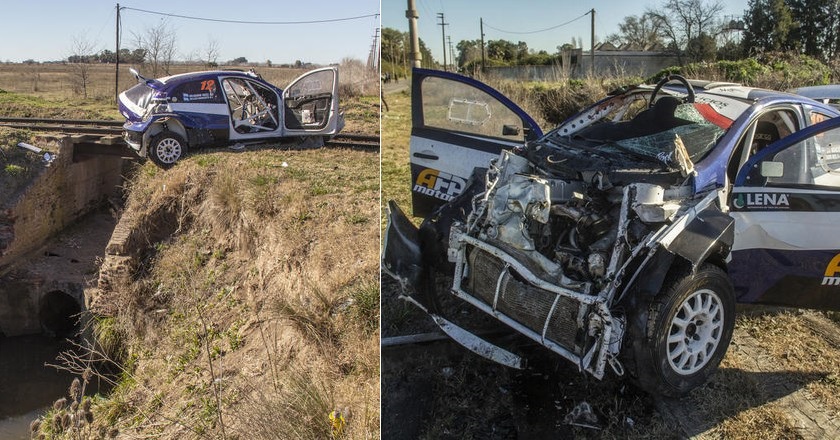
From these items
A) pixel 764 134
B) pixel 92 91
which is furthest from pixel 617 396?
pixel 92 91

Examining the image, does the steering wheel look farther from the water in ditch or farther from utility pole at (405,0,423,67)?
the water in ditch

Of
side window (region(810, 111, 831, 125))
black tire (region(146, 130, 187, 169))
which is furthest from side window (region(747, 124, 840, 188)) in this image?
black tire (region(146, 130, 187, 169))

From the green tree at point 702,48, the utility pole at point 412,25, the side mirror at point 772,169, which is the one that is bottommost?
the side mirror at point 772,169

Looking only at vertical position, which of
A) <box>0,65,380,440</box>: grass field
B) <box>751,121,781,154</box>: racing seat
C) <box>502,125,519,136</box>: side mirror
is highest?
<box>502,125,519,136</box>: side mirror

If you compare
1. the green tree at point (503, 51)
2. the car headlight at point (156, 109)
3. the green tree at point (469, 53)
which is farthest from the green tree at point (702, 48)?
the car headlight at point (156, 109)

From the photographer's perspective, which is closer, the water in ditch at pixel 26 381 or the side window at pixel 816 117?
the side window at pixel 816 117

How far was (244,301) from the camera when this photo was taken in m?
9.28

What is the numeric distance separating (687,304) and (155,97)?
37.0 feet

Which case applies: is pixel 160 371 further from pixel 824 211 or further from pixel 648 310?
pixel 824 211

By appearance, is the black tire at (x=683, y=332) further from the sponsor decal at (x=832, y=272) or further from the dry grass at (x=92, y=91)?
the dry grass at (x=92, y=91)

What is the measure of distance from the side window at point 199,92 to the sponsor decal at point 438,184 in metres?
8.60

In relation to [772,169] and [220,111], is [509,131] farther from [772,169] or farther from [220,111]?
[220,111]

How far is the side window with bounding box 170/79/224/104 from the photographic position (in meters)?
12.2

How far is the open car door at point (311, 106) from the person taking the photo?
12997mm
